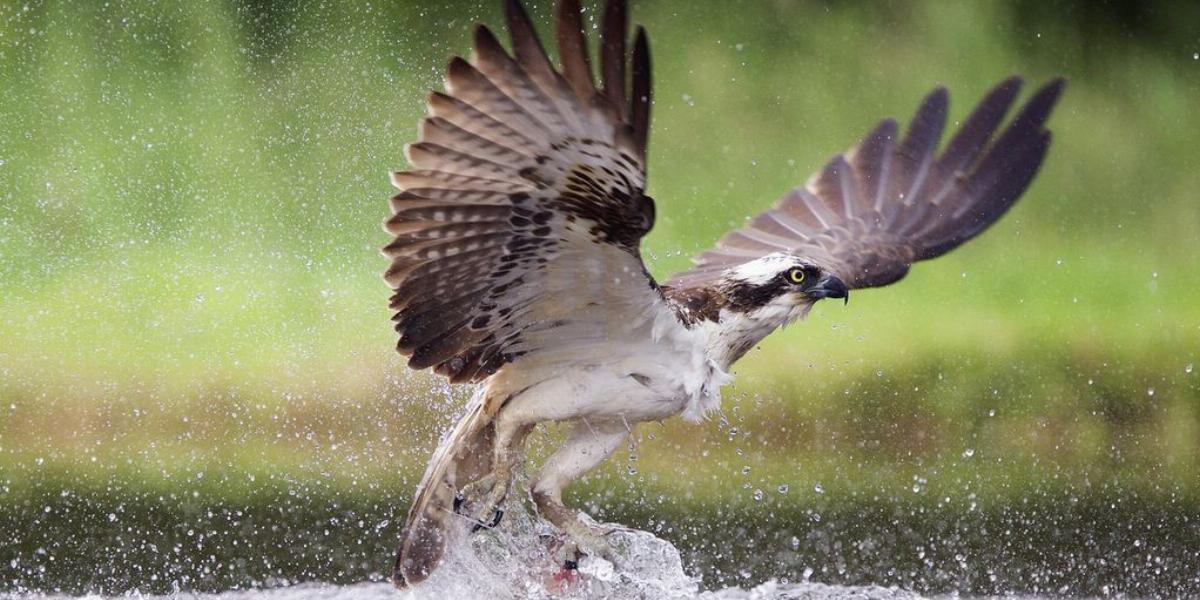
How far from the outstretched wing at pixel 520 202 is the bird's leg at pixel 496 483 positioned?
0.80 feet

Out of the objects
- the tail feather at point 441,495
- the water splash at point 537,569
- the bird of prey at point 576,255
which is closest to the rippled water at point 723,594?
the water splash at point 537,569

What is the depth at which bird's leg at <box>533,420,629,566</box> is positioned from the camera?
5777mm

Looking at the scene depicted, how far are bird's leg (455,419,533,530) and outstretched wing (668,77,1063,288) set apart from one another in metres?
1.08

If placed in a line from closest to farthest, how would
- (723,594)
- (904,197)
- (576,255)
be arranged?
1. (576,255)
2. (723,594)
3. (904,197)

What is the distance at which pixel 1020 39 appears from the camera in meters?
12.3

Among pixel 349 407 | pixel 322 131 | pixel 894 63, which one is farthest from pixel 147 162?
pixel 894 63

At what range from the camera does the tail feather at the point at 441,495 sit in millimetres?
5828

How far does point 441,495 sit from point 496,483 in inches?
8.2

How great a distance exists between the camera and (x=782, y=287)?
577 centimetres

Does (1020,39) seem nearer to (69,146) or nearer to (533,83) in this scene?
(69,146)

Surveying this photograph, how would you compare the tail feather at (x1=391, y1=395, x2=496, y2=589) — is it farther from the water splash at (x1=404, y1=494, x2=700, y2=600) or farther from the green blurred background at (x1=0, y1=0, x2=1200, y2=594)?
the green blurred background at (x1=0, y1=0, x2=1200, y2=594)

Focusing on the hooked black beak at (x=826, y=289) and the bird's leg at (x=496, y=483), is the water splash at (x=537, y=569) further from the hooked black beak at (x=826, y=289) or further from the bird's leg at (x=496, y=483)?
the hooked black beak at (x=826, y=289)

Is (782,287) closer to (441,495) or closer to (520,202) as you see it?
(520,202)

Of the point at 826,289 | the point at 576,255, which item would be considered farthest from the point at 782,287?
the point at 576,255
